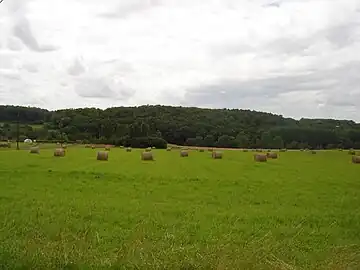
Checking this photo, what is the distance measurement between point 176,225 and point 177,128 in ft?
312

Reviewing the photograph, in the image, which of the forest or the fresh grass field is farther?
the forest

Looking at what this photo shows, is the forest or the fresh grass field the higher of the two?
the forest

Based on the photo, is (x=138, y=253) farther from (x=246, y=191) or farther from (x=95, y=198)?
(x=246, y=191)

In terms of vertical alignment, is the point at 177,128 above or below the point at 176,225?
above

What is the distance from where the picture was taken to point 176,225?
1298cm

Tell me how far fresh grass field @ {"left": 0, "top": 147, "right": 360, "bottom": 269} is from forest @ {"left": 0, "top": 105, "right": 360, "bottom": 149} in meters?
71.5

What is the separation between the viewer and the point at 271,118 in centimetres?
11138

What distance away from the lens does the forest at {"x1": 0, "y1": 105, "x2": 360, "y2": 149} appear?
95.2 meters

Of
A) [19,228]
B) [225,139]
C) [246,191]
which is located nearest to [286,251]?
[19,228]

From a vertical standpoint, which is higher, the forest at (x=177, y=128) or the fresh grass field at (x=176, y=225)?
the forest at (x=177, y=128)

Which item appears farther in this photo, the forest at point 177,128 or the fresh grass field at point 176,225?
the forest at point 177,128

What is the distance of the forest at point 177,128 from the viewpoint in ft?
313

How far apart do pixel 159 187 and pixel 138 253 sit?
12243mm

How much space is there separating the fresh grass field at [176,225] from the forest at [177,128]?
71.5 metres
